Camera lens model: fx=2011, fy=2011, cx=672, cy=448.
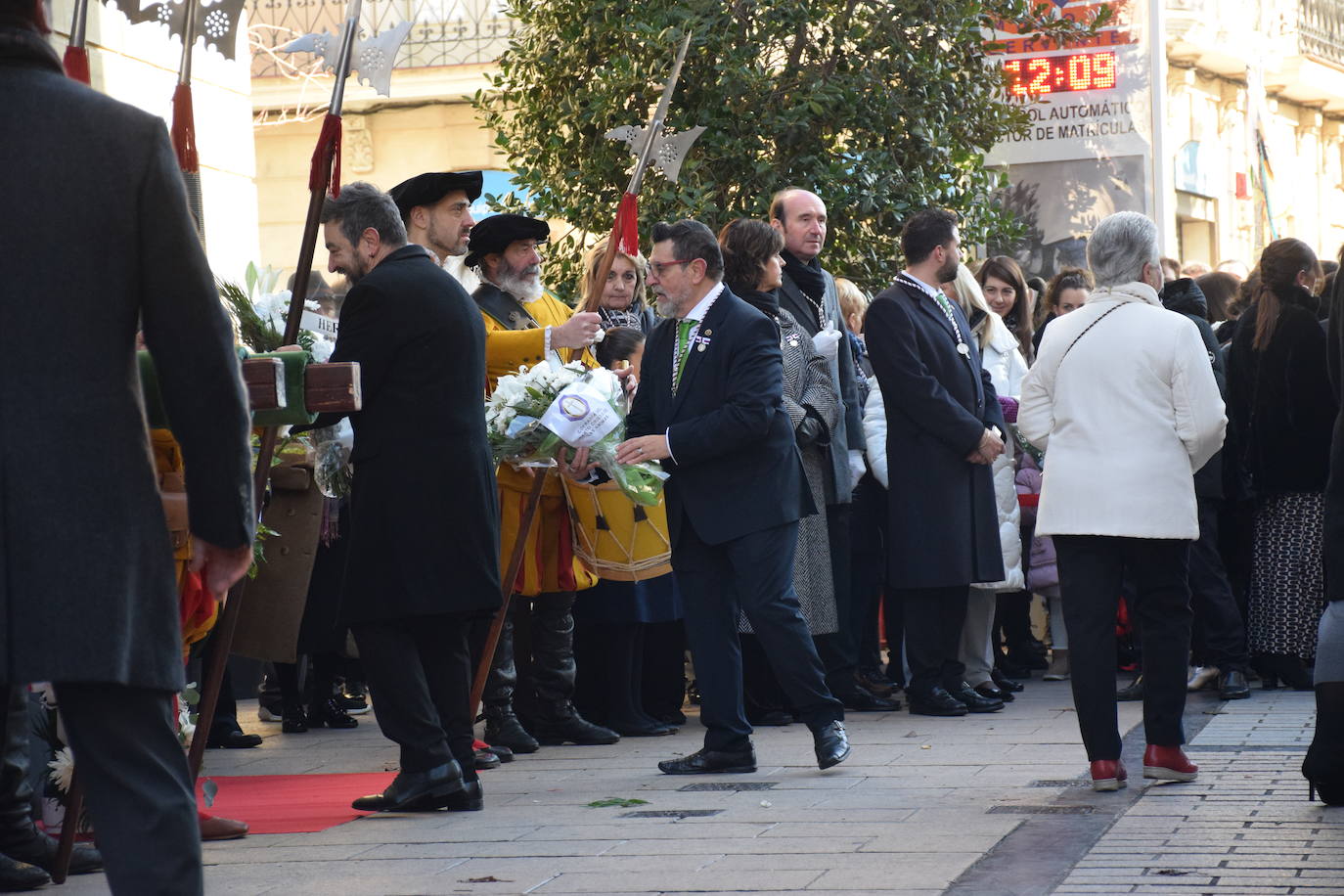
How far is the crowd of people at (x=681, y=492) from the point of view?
318 cm

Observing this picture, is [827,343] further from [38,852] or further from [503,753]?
[38,852]

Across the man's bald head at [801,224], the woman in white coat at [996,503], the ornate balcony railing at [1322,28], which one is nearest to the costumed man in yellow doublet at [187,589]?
the man's bald head at [801,224]

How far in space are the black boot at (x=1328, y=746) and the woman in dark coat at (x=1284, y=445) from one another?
137 inches

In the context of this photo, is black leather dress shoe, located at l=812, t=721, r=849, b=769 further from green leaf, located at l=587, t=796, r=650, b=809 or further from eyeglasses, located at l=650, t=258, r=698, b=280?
eyeglasses, located at l=650, t=258, r=698, b=280

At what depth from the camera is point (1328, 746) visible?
576 cm

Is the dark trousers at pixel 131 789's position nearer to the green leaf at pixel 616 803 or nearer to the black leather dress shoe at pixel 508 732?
the green leaf at pixel 616 803

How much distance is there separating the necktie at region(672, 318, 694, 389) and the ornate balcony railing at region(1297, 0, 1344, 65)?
2442cm

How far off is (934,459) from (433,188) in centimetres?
278

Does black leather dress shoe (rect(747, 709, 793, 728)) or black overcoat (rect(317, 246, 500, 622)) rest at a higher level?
black overcoat (rect(317, 246, 500, 622))

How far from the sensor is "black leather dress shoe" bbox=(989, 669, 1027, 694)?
9.61m

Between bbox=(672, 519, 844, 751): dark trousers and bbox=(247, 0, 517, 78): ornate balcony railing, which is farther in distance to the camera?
bbox=(247, 0, 517, 78): ornate balcony railing

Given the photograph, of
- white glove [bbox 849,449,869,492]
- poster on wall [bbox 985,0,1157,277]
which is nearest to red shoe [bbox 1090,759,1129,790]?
white glove [bbox 849,449,869,492]

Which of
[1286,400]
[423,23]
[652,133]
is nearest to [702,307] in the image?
[652,133]

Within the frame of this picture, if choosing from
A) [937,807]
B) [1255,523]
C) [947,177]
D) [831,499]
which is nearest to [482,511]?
[937,807]
